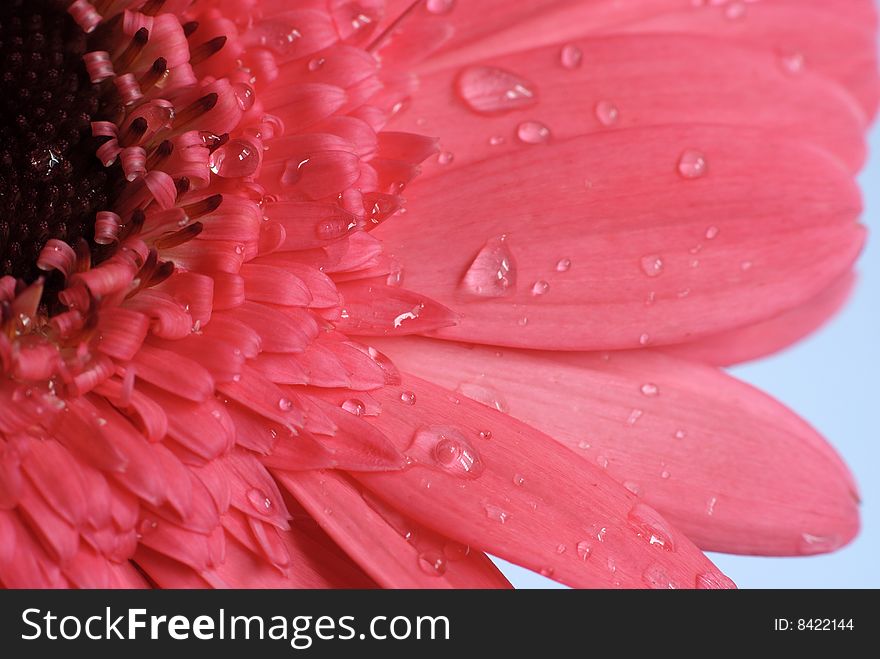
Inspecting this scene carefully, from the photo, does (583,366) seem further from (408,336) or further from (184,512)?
(184,512)

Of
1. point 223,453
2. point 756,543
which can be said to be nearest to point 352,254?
point 223,453

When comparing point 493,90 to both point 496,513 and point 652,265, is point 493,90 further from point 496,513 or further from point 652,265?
point 496,513

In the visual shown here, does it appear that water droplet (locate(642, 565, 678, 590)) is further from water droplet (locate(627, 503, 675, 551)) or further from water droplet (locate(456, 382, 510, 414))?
water droplet (locate(456, 382, 510, 414))

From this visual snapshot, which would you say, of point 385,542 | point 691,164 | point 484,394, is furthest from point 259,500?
point 691,164

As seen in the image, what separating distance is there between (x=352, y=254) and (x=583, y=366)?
0.73 feet

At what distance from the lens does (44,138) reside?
2.96ft

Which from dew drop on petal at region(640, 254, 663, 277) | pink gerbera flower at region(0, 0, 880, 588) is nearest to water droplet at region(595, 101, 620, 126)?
pink gerbera flower at region(0, 0, 880, 588)

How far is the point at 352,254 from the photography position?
2.70 feet

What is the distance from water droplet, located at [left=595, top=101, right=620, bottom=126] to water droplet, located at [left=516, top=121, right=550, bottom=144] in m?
0.05

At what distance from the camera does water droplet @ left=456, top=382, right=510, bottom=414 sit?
0.85 meters

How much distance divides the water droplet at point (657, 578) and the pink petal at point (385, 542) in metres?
0.10

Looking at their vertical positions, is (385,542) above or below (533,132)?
below

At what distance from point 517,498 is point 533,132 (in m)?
0.33

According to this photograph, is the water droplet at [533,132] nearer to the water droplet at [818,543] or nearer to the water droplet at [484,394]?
the water droplet at [484,394]
